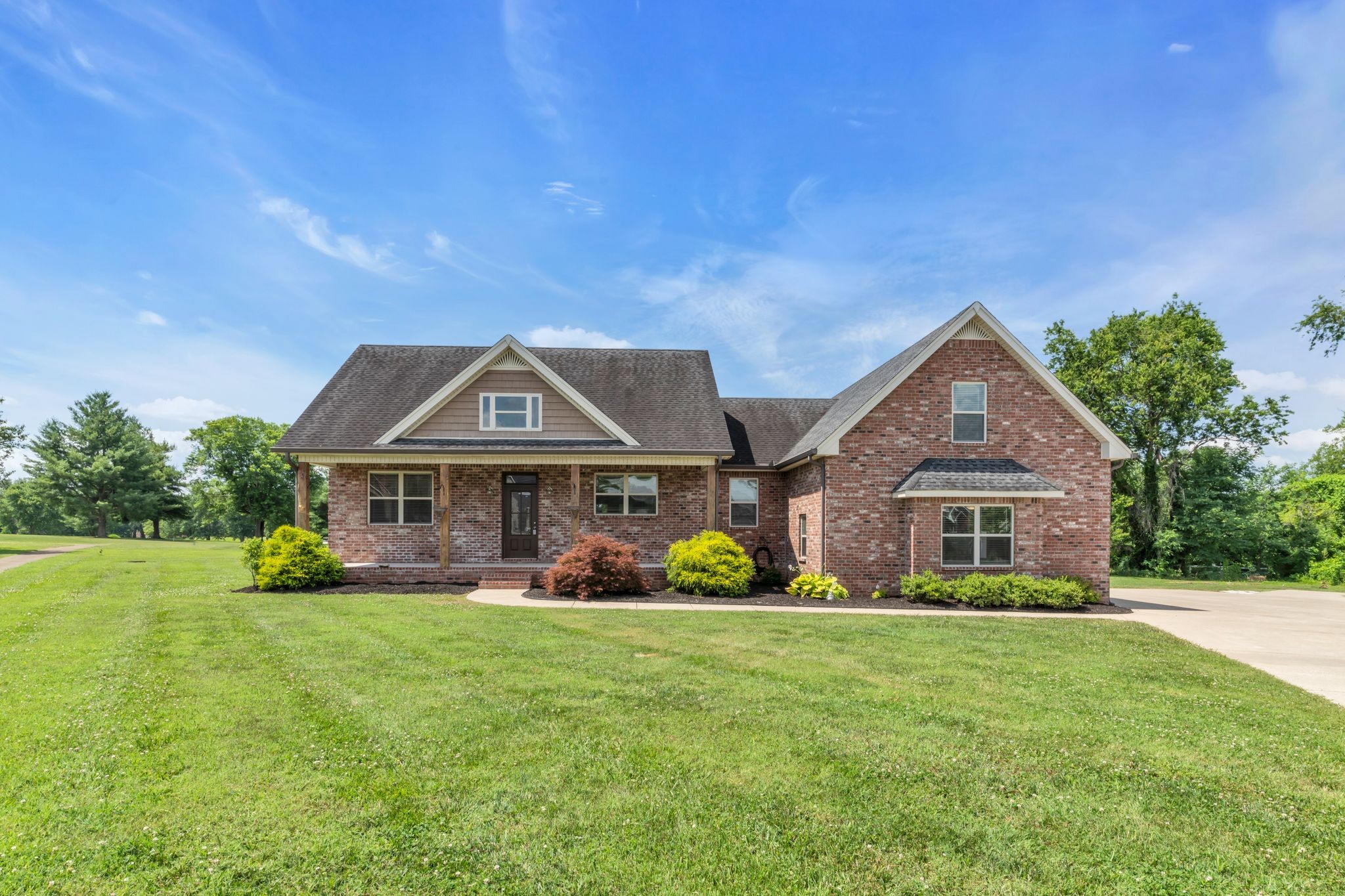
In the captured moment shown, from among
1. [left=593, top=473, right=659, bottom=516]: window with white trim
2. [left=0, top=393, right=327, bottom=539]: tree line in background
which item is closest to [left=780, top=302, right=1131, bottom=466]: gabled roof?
[left=593, top=473, right=659, bottom=516]: window with white trim

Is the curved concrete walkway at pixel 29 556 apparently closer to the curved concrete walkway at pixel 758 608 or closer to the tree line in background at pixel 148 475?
the tree line in background at pixel 148 475

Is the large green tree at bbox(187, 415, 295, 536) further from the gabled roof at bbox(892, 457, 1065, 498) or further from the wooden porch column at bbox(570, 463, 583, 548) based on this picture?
the gabled roof at bbox(892, 457, 1065, 498)

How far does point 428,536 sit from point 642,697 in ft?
46.3

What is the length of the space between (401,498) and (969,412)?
51.5ft

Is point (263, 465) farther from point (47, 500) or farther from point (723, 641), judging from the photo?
point (723, 641)

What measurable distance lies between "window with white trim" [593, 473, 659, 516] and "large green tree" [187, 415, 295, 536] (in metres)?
34.9

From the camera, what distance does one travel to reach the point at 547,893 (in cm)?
376

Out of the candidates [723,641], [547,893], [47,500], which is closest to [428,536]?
[723,641]

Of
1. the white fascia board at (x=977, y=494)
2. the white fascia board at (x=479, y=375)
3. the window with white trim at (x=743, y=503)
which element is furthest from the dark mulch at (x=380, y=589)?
the white fascia board at (x=977, y=494)

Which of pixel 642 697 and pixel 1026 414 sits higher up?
pixel 1026 414

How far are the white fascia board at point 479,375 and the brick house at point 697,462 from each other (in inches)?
2.5

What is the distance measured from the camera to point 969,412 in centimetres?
1686

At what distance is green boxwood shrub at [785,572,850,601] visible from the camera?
16.0m

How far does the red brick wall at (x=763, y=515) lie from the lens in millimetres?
20375
